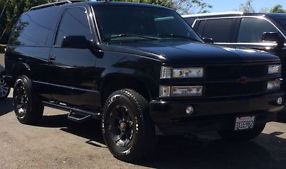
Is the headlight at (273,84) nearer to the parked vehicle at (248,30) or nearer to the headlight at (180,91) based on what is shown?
the headlight at (180,91)

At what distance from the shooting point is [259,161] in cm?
676

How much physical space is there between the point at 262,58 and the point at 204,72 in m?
1.00

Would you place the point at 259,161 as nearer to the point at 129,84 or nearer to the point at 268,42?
the point at 129,84

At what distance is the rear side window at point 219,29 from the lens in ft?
33.7

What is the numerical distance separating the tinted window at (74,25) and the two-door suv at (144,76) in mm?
16

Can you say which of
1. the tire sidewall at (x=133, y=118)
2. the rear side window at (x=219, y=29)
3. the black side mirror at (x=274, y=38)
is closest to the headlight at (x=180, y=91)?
the tire sidewall at (x=133, y=118)

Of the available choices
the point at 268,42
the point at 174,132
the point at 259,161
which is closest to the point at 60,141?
the point at 174,132

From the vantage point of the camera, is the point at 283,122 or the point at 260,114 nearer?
the point at 260,114

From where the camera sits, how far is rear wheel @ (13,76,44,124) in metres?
8.95

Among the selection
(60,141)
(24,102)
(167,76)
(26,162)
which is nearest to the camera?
(167,76)

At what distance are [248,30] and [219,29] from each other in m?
0.71

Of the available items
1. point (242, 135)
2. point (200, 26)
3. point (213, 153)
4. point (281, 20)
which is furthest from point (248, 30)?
point (213, 153)

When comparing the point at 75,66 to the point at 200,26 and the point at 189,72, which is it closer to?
the point at 189,72

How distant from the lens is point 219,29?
34.7ft
